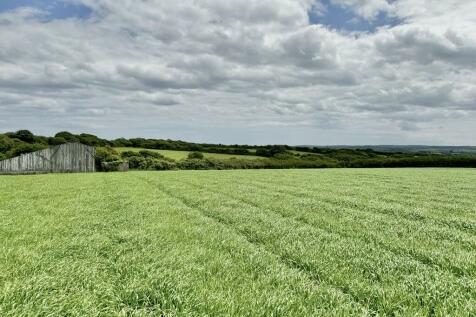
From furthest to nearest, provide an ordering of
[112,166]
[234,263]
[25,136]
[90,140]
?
[90,140] < [25,136] < [112,166] < [234,263]

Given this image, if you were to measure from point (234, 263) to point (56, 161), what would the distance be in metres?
66.3

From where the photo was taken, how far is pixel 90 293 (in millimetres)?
5273

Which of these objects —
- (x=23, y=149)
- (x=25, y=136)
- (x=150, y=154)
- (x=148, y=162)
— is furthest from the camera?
(x=25, y=136)

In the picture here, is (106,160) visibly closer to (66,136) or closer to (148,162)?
(148,162)

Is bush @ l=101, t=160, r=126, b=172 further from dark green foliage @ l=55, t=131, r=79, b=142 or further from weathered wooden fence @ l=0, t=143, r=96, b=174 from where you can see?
dark green foliage @ l=55, t=131, r=79, b=142

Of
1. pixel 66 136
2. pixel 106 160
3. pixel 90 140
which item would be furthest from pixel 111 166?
pixel 66 136

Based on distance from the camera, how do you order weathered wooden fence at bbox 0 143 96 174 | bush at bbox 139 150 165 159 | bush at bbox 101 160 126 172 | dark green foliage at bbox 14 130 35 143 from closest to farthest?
weathered wooden fence at bbox 0 143 96 174, bush at bbox 101 160 126 172, bush at bbox 139 150 165 159, dark green foliage at bbox 14 130 35 143

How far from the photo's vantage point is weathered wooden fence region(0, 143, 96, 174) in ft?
198

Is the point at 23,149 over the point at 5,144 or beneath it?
beneath

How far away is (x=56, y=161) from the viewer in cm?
6488

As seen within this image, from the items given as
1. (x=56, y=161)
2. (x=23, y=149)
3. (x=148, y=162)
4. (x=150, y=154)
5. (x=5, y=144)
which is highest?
(x=5, y=144)

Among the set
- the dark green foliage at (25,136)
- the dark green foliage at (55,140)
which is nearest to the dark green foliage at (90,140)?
the dark green foliage at (55,140)

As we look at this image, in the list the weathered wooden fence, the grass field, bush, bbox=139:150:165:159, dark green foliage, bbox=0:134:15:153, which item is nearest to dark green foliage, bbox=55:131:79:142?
dark green foliage, bbox=0:134:15:153

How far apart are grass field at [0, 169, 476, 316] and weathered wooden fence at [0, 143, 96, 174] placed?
55307 millimetres
